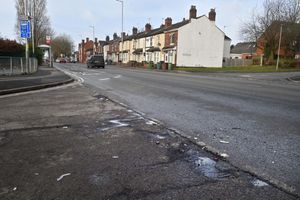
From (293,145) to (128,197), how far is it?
3444 mm

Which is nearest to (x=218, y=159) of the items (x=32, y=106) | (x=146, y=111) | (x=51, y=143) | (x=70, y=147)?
(x=70, y=147)

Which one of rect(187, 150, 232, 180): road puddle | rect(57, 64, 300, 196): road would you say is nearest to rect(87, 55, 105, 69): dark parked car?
rect(57, 64, 300, 196): road

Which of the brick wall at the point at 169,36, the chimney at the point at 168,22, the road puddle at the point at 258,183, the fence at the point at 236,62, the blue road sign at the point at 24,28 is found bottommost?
the road puddle at the point at 258,183

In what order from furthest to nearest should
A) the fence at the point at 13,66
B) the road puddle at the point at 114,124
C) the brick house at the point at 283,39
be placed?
the brick house at the point at 283,39
the fence at the point at 13,66
the road puddle at the point at 114,124

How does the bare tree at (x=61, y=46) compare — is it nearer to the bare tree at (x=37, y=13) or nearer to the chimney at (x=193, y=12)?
the bare tree at (x=37, y=13)

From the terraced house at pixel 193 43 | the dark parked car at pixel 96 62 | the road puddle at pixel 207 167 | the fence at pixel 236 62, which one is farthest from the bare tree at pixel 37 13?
the road puddle at pixel 207 167

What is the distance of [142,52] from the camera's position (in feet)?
215

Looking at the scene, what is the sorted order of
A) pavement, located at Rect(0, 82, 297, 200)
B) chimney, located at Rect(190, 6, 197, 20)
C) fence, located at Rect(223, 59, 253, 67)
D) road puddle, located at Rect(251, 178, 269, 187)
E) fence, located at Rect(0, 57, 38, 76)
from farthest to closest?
fence, located at Rect(223, 59, 253, 67), chimney, located at Rect(190, 6, 197, 20), fence, located at Rect(0, 57, 38, 76), road puddle, located at Rect(251, 178, 269, 187), pavement, located at Rect(0, 82, 297, 200)

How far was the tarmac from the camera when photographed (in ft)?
11.4

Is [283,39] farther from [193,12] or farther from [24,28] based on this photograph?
[24,28]

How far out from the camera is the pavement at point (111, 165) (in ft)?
11.4

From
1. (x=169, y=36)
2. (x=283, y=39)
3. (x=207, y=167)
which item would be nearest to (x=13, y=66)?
(x=207, y=167)

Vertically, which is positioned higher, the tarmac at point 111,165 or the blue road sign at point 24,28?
the blue road sign at point 24,28

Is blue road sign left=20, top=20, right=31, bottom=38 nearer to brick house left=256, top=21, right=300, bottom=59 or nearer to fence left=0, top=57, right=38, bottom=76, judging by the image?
fence left=0, top=57, right=38, bottom=76
